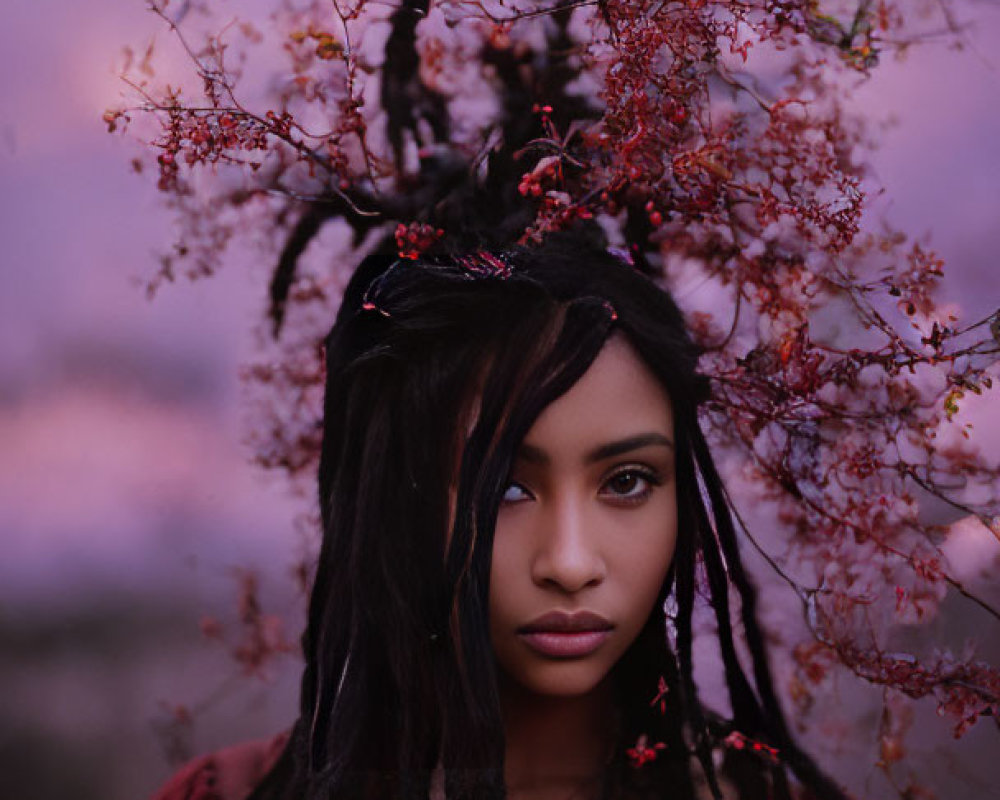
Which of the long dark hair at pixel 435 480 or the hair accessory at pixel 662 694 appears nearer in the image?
the long dark hair at pixel 435 480

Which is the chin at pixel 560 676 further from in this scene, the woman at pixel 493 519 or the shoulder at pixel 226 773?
the shoulder at pixel 226 773

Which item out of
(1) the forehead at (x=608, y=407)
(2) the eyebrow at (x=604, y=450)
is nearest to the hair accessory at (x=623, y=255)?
(1) the forehead at (x=608, y=407)

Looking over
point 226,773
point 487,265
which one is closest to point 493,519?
point 487,265

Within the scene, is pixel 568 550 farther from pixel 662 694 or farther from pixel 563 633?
pixel 662 694

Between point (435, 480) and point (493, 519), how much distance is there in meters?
0.11

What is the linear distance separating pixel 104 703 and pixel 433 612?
560mm

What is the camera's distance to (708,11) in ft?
5.30

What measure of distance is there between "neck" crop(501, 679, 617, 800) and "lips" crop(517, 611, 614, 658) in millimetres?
161

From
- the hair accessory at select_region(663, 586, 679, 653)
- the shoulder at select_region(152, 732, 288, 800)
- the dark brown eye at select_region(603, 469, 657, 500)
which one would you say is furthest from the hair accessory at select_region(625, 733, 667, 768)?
the shoulder at select_region(152, 732, 288, 800)

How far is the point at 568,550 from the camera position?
1.37 m

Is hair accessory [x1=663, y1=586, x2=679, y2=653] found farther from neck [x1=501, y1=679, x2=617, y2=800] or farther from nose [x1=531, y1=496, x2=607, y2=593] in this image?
nose [x1=531, y1=496, x2=607, y2=593]

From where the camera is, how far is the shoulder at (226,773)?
1.64 meters

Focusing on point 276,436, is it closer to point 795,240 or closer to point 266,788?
point 266,788

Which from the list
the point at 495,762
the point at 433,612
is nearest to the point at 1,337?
the point at 433,612
